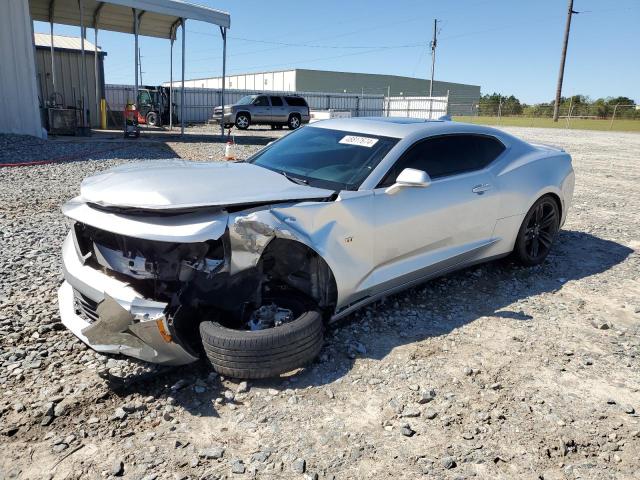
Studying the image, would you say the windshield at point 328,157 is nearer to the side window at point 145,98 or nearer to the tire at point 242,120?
the tire at point 242,120

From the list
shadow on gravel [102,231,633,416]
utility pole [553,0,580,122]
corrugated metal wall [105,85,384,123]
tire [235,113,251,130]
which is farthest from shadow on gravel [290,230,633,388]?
utility pole [553,0,580,122]

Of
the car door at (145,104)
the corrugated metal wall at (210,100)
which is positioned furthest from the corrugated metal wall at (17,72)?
the corrugated metal wall at (210,100)

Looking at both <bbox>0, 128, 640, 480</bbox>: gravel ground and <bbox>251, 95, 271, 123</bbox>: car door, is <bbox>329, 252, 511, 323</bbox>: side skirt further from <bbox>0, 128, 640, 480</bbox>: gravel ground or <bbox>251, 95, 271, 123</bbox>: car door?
<bbox>251, 95, 271, 123</bbox>: car door

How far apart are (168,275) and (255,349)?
0.65m

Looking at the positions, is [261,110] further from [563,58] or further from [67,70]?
[563,58]

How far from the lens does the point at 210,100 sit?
34.5 metres

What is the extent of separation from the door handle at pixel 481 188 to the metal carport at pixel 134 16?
51.2 feet

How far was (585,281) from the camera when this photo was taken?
491cm

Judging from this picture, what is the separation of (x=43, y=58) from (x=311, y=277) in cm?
2406

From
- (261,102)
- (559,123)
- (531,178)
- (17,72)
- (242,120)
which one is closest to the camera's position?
(531,178)

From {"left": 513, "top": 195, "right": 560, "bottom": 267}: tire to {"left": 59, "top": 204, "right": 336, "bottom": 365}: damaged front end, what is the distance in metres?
2.51

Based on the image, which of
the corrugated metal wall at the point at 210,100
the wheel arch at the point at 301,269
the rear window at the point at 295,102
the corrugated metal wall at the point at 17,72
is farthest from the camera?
the corrugated metal wall at the point at 210,100

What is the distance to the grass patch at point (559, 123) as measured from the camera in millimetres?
37469

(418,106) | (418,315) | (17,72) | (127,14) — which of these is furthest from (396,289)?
(418,106)
